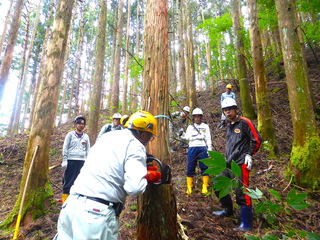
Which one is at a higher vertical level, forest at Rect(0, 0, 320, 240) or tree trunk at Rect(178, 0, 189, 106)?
tree trunk at Rect(178, 0, 189, 106)

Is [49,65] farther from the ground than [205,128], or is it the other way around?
[49,65]

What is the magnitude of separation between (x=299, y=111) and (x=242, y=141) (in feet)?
6.39

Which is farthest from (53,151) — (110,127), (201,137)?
(201,137)

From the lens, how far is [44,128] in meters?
4.31

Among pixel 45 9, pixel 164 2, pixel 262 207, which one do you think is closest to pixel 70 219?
pixel 262 207

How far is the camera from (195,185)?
5.21 m

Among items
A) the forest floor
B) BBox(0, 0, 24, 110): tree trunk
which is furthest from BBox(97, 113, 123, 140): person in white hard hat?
BBox(0, 0, 24, 110): tree trunk

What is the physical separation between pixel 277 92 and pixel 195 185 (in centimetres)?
697

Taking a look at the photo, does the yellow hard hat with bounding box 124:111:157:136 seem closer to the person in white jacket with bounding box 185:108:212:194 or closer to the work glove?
the work glove

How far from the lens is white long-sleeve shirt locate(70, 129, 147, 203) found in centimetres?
170

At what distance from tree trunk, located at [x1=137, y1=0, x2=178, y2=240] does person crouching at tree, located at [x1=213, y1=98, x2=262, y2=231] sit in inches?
51.1

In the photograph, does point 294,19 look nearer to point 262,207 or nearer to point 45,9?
point 262,207

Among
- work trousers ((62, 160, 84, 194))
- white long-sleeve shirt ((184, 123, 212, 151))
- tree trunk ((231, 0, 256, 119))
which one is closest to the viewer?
work trousers ((62, 160, 84, 194))

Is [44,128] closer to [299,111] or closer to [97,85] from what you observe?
[97,85]
